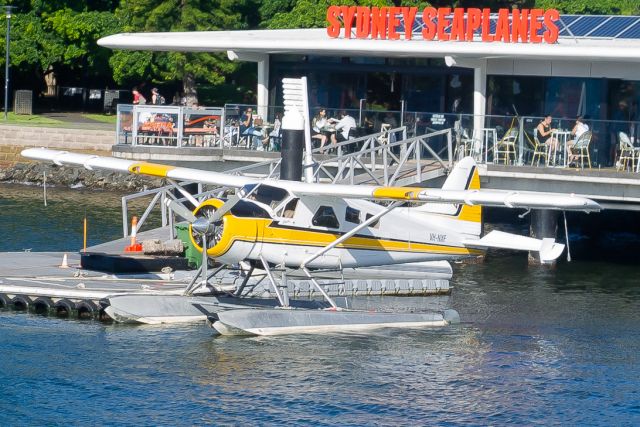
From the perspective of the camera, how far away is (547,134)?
2833 cm

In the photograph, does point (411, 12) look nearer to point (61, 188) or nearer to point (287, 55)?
point (287, 55)

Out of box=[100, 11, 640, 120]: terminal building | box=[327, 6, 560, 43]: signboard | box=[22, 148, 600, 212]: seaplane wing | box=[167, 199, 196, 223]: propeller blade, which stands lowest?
box=[167, 199, 196, 223]: propeller blade

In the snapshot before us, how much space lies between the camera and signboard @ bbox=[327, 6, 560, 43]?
100 feet

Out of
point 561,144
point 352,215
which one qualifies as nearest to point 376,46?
point 561,144

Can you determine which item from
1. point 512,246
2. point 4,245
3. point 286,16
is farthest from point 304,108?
point 286,16

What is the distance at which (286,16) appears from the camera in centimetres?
5172

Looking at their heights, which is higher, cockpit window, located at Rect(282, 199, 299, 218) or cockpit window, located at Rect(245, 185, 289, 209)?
cockpit window, located at Rect(245, 185, 289, 209)

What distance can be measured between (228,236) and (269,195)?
1.35m

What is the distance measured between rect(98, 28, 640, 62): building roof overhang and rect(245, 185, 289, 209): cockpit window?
1053cm

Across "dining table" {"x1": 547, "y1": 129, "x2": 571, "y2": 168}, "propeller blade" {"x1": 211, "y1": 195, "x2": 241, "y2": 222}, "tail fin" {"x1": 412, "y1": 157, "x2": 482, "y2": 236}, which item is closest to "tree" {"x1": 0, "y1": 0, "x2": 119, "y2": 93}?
"dining table" {"x1": 547, "y1": 129, "x2": 571, "y2": 168}

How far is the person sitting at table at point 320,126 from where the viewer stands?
30266 mm

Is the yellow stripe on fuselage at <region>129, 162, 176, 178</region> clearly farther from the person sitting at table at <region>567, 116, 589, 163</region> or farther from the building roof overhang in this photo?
the person sitting at table at <region>567, 116, 589, 163</region>

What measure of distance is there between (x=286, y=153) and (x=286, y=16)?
90.4 feet

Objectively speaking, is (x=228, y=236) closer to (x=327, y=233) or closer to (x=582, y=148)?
(x=327, y=233)
